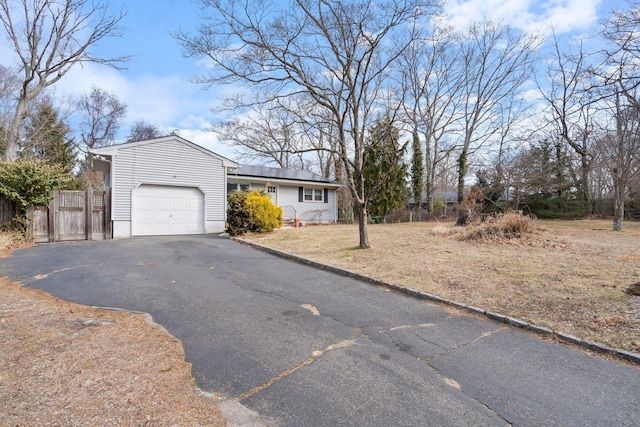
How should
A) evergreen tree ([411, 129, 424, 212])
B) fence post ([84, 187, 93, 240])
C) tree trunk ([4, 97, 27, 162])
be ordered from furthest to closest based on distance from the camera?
1. evergreen tree ([411, 129, 424, 212])
2. tree trunk ([4, 97, 27, 162])
3. fence post ([84, 187, 93, 240])

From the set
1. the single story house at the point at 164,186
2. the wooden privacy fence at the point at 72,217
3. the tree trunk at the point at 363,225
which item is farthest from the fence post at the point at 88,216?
the tree trunk at the point at 363,225

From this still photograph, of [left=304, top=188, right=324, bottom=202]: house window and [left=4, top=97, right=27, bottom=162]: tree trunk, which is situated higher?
[left=4, top=97, right=27, bottom=162]: tree trunk

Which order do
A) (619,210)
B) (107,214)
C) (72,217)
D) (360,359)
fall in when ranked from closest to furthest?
1. (360,359)
2. (72,217)
3. (107,214)
4. (619,210)

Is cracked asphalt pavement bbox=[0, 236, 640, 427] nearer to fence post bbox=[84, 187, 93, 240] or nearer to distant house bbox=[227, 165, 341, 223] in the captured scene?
fence post bbox=[84, 187, 93, 240]

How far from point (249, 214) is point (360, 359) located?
34.4 ft

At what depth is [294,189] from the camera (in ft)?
67.8

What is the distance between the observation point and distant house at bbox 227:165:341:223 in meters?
18.8

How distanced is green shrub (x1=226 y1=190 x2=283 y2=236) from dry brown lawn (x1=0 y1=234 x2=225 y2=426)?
29.4 ft

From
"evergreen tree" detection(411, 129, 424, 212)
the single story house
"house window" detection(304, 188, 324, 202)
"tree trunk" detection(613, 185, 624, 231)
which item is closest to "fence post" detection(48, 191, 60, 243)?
the single story house

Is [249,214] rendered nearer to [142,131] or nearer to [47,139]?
[47,139]

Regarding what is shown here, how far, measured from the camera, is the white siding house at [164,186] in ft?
40.9

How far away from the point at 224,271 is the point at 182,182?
8613mm

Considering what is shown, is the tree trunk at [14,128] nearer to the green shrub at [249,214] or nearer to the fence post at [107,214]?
the fence post at [107,214]

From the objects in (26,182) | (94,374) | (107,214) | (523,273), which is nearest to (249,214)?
(107,214)
